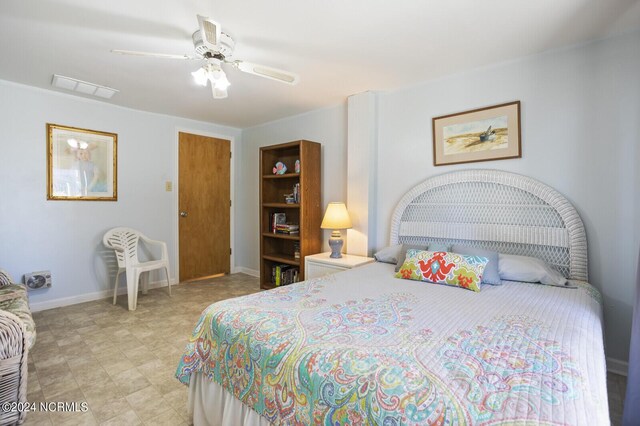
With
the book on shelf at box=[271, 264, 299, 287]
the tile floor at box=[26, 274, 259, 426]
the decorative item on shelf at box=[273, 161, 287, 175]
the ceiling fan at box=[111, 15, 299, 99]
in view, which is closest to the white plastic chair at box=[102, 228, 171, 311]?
the tile floor at box=[26, 274, 259, 426]

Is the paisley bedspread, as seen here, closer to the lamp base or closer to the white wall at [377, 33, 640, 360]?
the white wall at [377, 33, 640, 360]

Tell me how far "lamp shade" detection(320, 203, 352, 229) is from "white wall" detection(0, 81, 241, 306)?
2336 mm

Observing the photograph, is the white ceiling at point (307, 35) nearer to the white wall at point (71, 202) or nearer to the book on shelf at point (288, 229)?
the white wall at point (71, 202)

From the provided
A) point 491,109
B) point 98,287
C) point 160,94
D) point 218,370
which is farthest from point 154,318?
point 491,109

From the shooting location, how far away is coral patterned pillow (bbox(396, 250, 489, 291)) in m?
2.12

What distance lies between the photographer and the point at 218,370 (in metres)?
1.52

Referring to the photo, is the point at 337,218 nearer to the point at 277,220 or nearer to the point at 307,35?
the point at 277,220

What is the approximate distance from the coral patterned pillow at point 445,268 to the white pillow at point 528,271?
0.66 feet

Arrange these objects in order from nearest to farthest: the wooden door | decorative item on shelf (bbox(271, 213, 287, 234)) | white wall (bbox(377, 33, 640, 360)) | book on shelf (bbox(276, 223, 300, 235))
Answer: white wall (bbox(377, 33, 640, 360))
book on shelf (bbox(276, 223, 300, 235))
decorative item on shelf (bbox(271, 213, 287, 234))
the wooden door

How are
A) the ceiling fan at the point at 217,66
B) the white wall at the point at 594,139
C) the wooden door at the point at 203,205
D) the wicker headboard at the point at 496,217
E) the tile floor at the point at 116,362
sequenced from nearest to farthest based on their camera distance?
1. the tile floor at the point at 116,362
2. the ceiling fan at the point at 217,66
3. the white wall at the point at 594,139
4. the wicker headboard at the point at 496,217
5. the wooden door at the point at 203,205

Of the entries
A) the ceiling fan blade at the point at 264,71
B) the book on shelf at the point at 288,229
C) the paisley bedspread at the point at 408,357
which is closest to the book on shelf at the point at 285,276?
the book on shelf at the point at 288,229

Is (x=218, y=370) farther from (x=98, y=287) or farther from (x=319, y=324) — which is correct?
(x=98, y=287)

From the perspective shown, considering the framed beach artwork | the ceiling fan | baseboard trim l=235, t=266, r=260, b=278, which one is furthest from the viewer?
baseboard trim l=235, t=266, r=260, b=278

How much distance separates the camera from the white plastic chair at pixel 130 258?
11.1 feet
